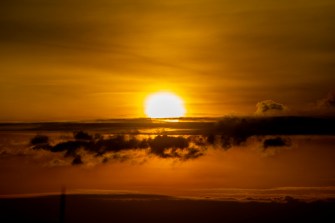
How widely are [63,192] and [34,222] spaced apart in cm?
503

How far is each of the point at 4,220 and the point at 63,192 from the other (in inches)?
288

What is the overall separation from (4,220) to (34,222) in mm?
3499

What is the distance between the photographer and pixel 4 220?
269 ft

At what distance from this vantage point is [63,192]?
82.6m

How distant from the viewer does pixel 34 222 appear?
83438 mm
